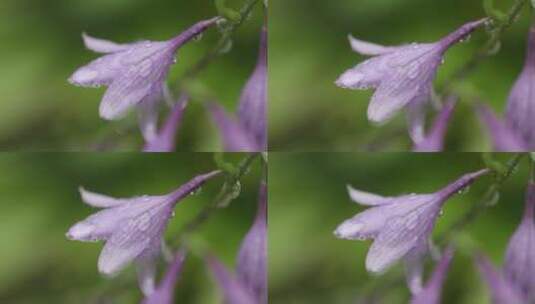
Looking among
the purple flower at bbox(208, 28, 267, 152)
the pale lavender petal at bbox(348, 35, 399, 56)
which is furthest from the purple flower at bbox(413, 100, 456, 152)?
the purple flower at bbox(208, 28, 267, 152)

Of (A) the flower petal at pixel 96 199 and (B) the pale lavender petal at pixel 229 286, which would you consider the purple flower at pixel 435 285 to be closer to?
(B) the pale lavender petal at pixel 229 286

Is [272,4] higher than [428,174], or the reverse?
[272,4]

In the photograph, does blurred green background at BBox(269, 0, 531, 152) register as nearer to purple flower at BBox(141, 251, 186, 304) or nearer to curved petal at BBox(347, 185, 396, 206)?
curved petal at BBox(347, 185, 396, 206)

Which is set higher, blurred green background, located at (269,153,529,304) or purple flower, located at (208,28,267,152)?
purple flower, located at (208,28,267,152)

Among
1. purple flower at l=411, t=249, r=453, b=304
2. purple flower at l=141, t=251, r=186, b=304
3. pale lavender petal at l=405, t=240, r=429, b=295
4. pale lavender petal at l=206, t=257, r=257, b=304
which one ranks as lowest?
purple flower at l=411, t=249, r=453, b=304

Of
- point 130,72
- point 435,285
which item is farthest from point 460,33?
point 130,72

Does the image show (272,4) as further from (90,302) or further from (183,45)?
(90,302)

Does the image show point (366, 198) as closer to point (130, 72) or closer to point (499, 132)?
point (499, 132)

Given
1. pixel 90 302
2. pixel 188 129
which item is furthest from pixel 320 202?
pixel 90 302

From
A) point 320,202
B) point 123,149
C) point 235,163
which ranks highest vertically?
point 123,149
